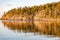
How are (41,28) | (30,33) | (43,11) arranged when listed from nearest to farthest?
(30,33)
(41,28)
(43,11)

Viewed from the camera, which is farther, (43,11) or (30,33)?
(43,11)

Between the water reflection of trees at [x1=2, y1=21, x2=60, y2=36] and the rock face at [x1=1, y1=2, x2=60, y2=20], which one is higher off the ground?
the rock face at [x1=1, y1=2, x2=60, y2=20]

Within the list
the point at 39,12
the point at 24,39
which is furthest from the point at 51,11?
the point at 24,39

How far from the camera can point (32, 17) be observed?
19438 cm

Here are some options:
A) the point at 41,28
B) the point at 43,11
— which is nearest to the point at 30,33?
the point at 41,28

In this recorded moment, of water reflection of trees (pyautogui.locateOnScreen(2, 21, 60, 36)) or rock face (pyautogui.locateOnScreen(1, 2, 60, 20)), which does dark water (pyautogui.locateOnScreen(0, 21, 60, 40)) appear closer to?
water reflection of trees (pyautogui.locateOnScreen(2, 21, 60, 36))

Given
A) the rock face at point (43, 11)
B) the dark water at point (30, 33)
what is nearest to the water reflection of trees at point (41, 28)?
the dark water at point (30, 33)

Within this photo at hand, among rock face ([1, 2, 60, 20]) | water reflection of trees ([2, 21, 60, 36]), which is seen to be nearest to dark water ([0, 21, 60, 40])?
water reflection of trees ([2, 21, 60, 36])

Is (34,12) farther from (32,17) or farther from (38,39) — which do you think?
(38,39)

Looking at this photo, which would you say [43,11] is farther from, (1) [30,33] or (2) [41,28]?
(1) [30,33]

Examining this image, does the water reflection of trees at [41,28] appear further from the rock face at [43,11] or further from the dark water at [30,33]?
the rock face at [43,11]

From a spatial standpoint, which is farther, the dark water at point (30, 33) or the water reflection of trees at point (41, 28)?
the water reflection of trees at point (41, 28)

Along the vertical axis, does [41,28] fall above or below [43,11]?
below

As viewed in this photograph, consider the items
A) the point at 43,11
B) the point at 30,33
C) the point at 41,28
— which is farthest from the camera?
the point at 43,11
